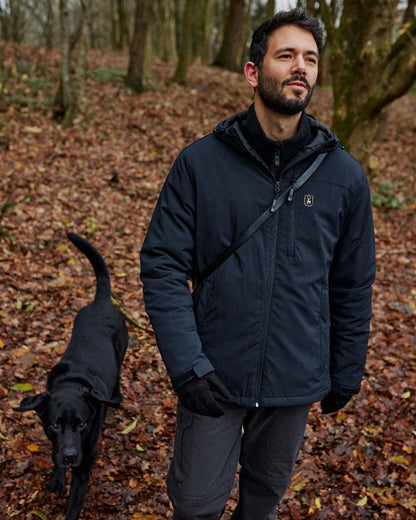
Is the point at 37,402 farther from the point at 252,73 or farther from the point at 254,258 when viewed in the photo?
the point at 252,73

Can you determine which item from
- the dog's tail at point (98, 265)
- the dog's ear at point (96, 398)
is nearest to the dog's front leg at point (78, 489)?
the dog's ear at point (96, 398)

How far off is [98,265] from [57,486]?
1881 mm

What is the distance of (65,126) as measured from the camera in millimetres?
10688

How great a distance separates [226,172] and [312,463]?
313 centimetres

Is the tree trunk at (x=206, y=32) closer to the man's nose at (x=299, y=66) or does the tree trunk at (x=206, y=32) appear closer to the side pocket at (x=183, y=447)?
the man's nose at (x=299, y=66)

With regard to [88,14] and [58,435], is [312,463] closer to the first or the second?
[58,435]

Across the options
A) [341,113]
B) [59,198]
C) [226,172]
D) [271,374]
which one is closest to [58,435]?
[271,374]

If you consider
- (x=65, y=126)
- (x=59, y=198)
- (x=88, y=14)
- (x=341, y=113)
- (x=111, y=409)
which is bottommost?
(x=111, y=409)

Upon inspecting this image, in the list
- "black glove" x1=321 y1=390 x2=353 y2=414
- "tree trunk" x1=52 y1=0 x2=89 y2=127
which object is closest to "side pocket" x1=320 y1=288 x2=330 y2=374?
"black glove" x1=321 y1=390 x2=353 y2=414

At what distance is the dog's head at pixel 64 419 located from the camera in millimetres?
3168

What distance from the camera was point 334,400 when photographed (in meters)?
2.58

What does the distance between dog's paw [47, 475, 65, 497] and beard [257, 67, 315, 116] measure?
3228 millimetres

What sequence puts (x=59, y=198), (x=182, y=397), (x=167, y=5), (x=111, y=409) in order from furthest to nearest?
(x=167, y=5), (x=59, y=198), (x=111, y=409), (x=182, y=397)

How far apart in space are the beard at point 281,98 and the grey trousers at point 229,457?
156 centimetres
